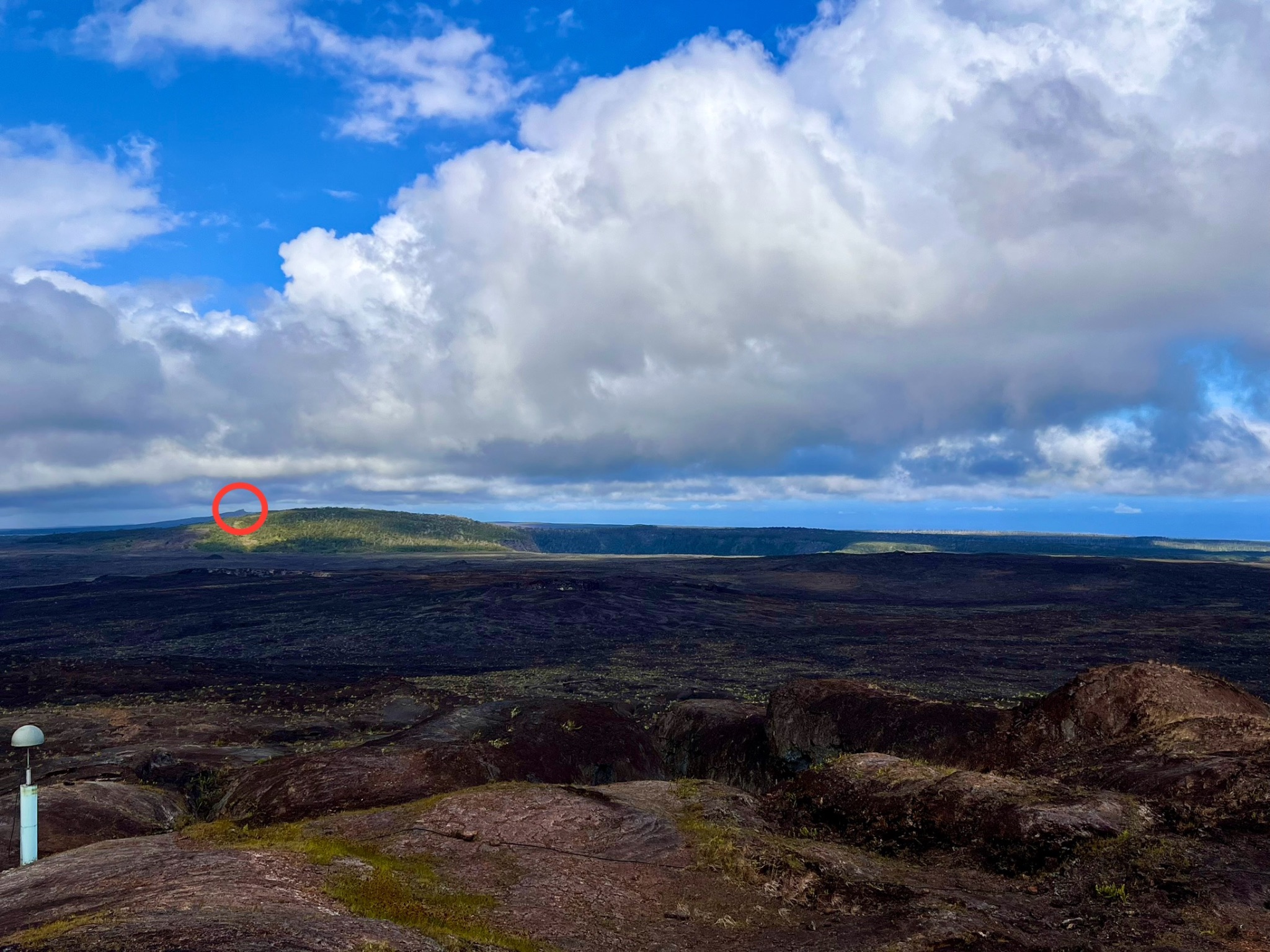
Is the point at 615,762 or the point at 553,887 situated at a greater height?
the point at 553,887

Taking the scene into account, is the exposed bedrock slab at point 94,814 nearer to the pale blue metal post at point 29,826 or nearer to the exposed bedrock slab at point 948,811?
the pale blue metal post at point 29,826

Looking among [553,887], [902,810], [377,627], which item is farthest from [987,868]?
[377,627]

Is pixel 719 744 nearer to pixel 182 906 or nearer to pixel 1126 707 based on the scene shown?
pixel 1126 707

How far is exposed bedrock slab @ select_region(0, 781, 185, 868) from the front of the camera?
63.3 ft

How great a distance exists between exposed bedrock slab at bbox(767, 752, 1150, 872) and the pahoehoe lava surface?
123ft

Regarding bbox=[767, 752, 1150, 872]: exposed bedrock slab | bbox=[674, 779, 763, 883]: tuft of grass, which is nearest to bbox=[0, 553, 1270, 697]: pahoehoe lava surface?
bbox=[767, 752, 1150, 872]: exposed bedrock slab

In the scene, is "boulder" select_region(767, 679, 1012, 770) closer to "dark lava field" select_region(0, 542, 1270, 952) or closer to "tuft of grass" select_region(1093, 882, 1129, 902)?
"dark lava field" select_region(0, 542, 1270, 952)

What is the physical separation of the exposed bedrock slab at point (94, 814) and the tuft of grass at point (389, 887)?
4371 mm

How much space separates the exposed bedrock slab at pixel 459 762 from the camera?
2142 centimetres

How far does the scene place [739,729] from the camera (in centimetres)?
3200

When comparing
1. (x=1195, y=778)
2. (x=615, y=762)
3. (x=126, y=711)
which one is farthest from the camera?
(x=126, y=711)

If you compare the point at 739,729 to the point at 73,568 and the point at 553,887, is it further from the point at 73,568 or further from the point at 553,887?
the point at 73,568

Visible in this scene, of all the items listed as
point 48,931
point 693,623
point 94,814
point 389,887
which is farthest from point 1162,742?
point 693,623

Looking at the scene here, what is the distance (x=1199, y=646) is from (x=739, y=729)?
63.6 m
